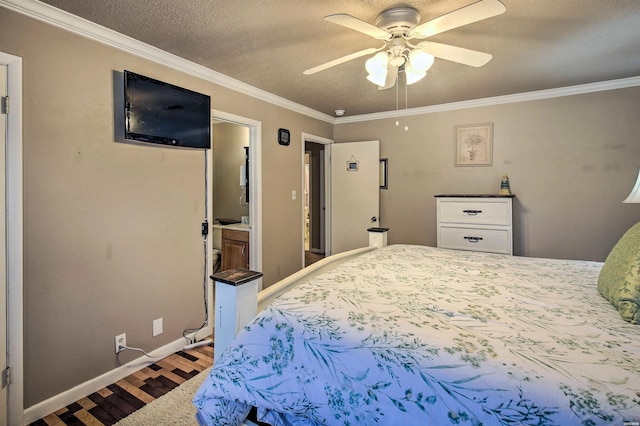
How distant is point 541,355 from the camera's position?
95 centimetres

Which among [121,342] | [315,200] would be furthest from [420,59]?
[315,200]

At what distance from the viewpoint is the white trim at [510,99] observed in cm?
295

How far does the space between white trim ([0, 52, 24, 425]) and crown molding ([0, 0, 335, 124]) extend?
0.27m

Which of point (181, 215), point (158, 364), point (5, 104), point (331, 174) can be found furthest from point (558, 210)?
point (5, 104)

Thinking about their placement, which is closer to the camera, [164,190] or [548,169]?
[164,190]

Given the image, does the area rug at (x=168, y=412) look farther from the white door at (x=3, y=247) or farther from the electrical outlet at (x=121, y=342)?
the white door at (x=3, y=247)

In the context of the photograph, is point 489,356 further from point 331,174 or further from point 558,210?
point 331,174

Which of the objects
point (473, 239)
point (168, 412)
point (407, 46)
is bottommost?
point (168, 412)

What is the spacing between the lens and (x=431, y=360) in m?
0.97

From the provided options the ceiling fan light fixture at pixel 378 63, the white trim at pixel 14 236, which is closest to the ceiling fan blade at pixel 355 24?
the ceiling fan light fixture at pixel 378 63

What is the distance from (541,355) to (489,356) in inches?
5.9

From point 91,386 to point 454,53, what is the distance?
2.88 meters

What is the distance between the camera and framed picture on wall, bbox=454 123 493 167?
3586 millimetres

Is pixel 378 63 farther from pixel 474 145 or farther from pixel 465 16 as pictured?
pixel 474 145
